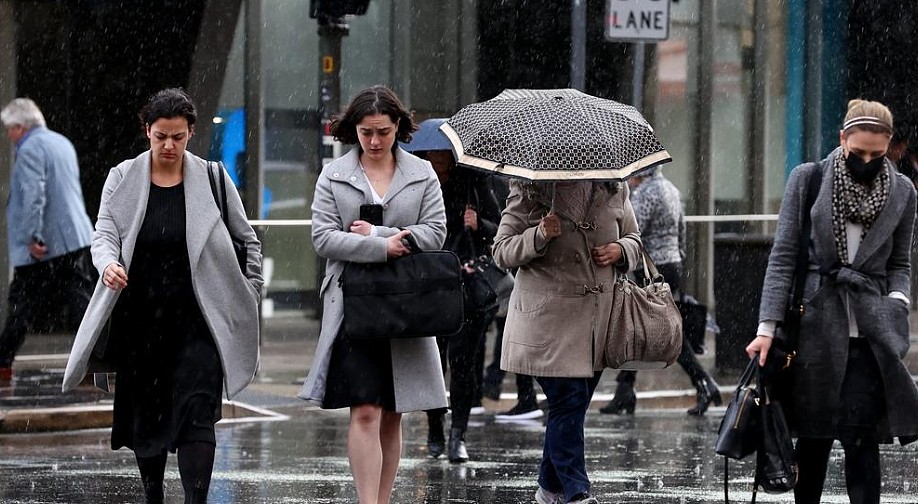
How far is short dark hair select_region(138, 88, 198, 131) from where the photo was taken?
6930 millimetres

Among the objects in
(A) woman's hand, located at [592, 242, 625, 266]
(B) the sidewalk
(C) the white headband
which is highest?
(C) the white headband

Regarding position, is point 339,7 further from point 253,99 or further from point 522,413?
point 253,99

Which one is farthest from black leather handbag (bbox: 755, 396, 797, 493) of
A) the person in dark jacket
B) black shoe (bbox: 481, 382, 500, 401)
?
black shoe (bbox: 481, 382, 500, 401)

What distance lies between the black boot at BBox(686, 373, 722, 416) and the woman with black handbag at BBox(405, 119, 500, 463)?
115 inches

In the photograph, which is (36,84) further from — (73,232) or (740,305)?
(740,305)

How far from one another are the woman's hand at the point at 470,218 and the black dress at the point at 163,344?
290 centimetres

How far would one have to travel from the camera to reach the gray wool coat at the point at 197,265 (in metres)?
6.85

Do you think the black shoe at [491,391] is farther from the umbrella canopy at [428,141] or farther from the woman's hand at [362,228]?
the woman's hand at [362,228]

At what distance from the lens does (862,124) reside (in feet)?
22.7

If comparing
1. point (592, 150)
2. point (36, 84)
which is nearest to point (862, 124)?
point (592, 150)

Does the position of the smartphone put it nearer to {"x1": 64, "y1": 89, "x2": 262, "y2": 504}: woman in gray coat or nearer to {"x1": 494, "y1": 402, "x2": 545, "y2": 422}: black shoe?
{"x1": 64, "y1": 89, "x2": 262, "y2": 504}: woman in gray coat

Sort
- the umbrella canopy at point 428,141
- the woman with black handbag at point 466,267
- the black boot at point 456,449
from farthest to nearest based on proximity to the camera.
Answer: the woman with black handbag at point 466,267 < the black boot at point 456,449 < the umbrella canopy at point 428,141

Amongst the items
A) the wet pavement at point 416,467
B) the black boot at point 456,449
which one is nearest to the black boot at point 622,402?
the wet pavement at point 416,467

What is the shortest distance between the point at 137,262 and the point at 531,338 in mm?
1762
